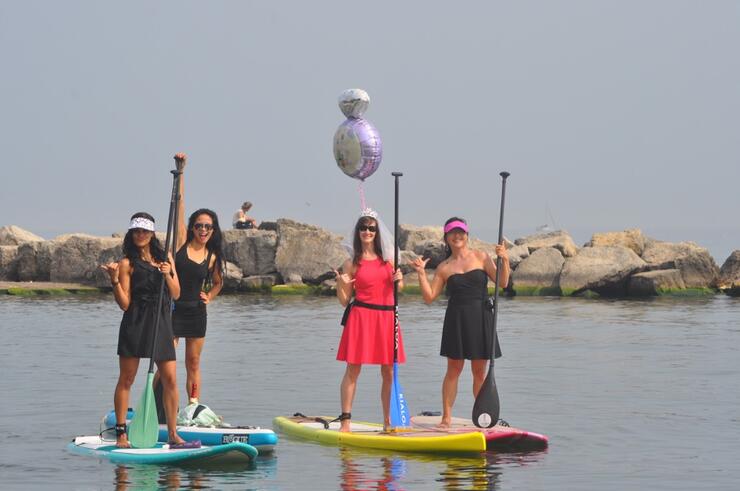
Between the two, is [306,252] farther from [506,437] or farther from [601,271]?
[506,437]

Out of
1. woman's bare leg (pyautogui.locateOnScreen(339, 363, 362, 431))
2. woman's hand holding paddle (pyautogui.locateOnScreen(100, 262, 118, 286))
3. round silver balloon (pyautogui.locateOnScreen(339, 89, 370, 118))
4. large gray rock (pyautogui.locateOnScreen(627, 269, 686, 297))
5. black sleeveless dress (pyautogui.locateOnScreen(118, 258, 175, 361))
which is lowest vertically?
woman's bare leg (pyautogui.locateOnScreen(339, 363, 362, 431))

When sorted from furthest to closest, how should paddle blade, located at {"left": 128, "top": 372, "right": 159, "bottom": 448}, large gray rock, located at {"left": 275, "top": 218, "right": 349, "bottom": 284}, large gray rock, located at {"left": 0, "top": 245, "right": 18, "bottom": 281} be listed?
large gray rock, located at {"left": 0, "top": 245, "right": 18, "bottom": 281} < large gray rock, located at {"left": 275, "top": 218, "right": 349, "bottom": 284} < paddle blade, located at {"left": 128, "top": 372, "right": 159, "bottom": 448}

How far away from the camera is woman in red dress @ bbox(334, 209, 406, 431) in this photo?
1185cm

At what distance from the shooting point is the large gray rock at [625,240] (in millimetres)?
41688

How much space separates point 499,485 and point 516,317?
2005cm

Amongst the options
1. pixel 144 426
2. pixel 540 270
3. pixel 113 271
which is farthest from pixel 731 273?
pixel 113 271

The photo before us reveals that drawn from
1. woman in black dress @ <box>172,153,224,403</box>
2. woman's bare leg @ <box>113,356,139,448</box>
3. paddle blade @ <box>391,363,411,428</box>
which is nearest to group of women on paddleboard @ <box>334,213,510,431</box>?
paddle blade @ <box>391,363,411,428</box>

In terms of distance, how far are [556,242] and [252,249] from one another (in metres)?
9.11

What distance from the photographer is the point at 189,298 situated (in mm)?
11945

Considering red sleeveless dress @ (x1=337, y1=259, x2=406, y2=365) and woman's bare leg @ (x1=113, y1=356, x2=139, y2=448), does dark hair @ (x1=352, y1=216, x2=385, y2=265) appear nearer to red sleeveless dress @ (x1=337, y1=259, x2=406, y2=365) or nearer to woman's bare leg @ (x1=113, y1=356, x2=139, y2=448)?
red sleeveless dress @ (x1=337, y1=259, x2=406, y2=365)

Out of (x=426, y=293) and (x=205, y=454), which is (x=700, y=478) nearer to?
(x=426, y=293)

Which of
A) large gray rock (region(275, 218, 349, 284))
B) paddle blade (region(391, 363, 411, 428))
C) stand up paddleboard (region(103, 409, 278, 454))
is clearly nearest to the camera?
stand up paddleboard (region(103, 409, 278, 454))

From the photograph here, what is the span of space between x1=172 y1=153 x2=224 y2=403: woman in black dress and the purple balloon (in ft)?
18.7

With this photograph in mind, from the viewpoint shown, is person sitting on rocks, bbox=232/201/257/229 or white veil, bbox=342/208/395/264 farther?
person sitting on rocks, bbox=232/201/257/229
